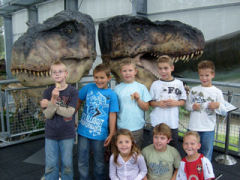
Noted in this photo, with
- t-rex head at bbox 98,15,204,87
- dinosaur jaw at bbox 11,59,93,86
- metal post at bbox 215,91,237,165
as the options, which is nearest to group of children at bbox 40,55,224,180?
dinosaur jaw at bbox 11,59,93,86

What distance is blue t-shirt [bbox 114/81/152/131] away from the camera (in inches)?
108

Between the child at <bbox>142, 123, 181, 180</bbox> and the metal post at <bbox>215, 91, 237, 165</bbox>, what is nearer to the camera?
the child at <bbox>142, 123, 181, 180</bbox>

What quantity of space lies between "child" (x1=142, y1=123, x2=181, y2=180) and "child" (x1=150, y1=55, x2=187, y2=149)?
0.34m

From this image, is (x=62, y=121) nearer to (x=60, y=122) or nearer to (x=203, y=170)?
(x=60, y=122)

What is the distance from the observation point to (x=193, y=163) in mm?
2416

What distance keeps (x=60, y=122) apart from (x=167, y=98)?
121cm

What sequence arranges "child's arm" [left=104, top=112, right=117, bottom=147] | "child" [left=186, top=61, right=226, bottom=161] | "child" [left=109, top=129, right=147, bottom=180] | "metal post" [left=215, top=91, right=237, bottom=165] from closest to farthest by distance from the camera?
1. "child" [left=109, top=129, right=147, bottom=180]
2. "child's arm" [left=104, top=112, right=117, bottom=147]
3. "child" [left=186, top=61, right=226, bottom=161]
4. "metal post" [left=215, top=91, right=237, bottom=165]

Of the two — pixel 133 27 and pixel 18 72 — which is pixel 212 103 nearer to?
pixel 133 27

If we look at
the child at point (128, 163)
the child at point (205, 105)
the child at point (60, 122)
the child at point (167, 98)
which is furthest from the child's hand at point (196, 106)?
the child at point (60, 122)

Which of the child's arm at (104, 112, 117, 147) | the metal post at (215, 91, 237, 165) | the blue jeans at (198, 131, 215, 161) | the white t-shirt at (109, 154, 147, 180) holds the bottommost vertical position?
the metal post at (215, 91, 237, 165)

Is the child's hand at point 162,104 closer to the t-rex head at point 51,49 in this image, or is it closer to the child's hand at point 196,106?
the child's hand at point 196,106

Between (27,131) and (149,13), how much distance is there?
574 cm

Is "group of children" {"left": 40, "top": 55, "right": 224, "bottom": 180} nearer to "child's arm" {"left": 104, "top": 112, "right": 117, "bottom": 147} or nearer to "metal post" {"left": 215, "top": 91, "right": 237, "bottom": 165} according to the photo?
"child's arm" {"left": 104, "top": 112, "right": 117, "bottom": 147}

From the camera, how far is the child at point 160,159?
2488 mm
